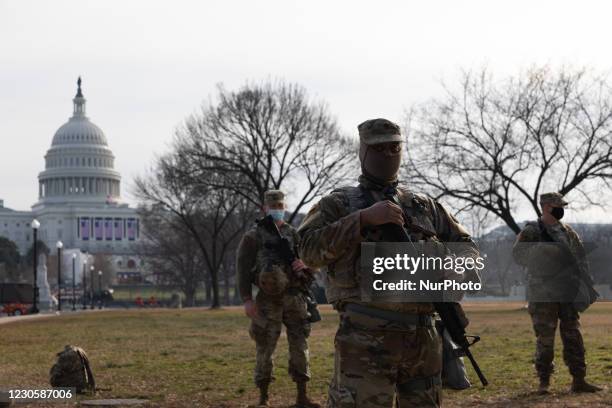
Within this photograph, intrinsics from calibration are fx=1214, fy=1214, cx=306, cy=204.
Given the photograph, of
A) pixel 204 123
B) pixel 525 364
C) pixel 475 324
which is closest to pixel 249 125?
pixel 204 123

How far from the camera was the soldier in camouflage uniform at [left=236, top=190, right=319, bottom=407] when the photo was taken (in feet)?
35.5

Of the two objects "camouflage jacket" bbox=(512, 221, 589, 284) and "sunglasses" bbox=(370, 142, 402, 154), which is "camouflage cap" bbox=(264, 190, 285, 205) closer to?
"camouflage jacket" bbox=(512, 221, 589, 284)

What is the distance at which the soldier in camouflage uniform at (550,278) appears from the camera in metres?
11.2

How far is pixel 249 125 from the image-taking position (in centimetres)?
5222

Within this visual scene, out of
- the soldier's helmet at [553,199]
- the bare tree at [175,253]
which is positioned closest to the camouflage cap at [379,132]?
the soldier's helmet at [553,199]

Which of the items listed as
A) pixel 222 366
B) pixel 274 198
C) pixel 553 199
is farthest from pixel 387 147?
pixel 222 366

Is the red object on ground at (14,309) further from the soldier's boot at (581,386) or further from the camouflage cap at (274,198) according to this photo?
the soldier's boot at (581,386)

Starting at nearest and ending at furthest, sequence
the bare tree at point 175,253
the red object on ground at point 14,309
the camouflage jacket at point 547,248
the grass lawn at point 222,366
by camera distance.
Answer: the camouflage jacket at point 547,248, the grass lawn at point 222,366, the red object on ground at point 14,309, the bare tree at point 175,253

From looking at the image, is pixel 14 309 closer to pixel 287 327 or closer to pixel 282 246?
pixel 287 327

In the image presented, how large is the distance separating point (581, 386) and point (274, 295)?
3015 millimetres

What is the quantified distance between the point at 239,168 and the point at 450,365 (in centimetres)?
4405

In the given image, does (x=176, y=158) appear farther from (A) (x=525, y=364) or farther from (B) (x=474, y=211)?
(A) (x=525, y=364)

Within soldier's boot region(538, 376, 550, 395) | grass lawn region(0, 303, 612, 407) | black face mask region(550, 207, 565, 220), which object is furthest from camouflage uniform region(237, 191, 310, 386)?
black face mask region(550, 207, 565, 220)

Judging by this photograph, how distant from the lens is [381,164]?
603 cm
